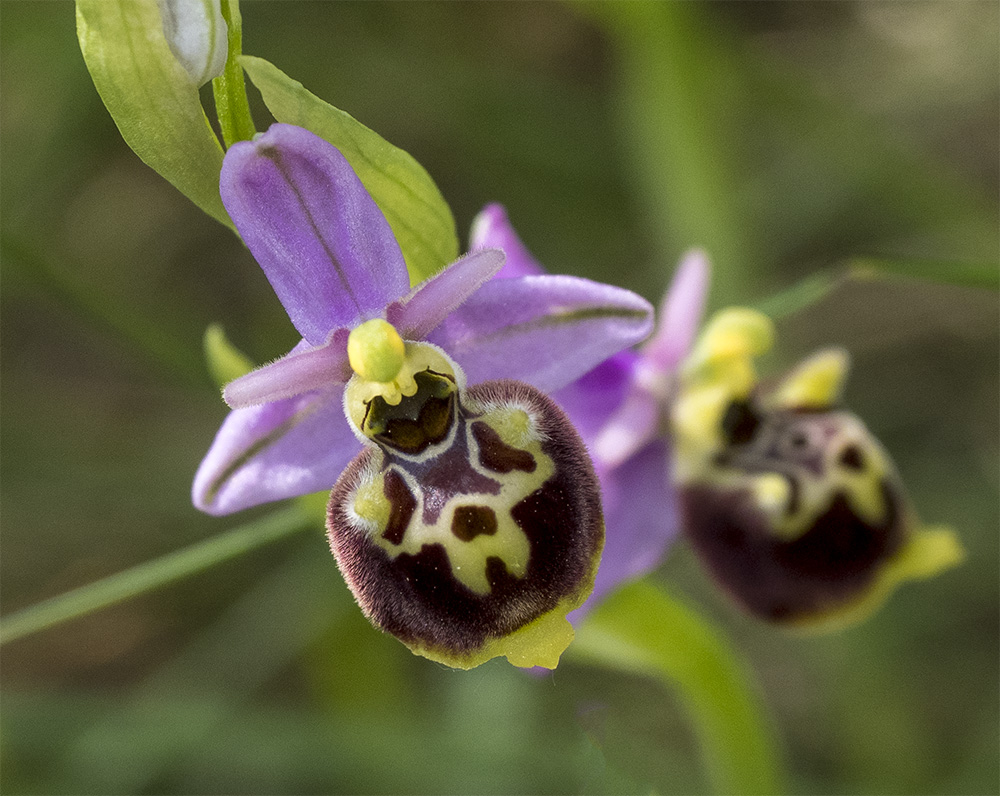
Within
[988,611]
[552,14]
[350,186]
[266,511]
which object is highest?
[350,186]

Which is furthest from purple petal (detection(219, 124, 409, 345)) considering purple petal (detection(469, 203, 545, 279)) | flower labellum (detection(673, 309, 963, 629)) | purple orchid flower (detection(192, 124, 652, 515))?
flower labellum (detection(673, 309, 963, 629))

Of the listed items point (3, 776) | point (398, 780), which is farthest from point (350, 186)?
point (3, 776)

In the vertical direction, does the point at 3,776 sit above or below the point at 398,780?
above

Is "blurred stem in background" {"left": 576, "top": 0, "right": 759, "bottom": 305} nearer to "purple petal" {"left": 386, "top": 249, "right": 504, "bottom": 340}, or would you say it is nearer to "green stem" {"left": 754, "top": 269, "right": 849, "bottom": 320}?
"green stem" {"left": 754, "top": 269, "right": 849, "bottom": 320}

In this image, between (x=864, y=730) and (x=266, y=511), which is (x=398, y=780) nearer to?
(x=266, y=511)

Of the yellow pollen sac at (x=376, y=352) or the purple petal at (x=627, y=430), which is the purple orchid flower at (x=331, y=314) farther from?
the purple petal at (x=627, y=430)

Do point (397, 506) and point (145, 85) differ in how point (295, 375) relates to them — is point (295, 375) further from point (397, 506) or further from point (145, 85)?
point (145, 85)

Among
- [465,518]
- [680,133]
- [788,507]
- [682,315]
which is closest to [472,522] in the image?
[465,518]
